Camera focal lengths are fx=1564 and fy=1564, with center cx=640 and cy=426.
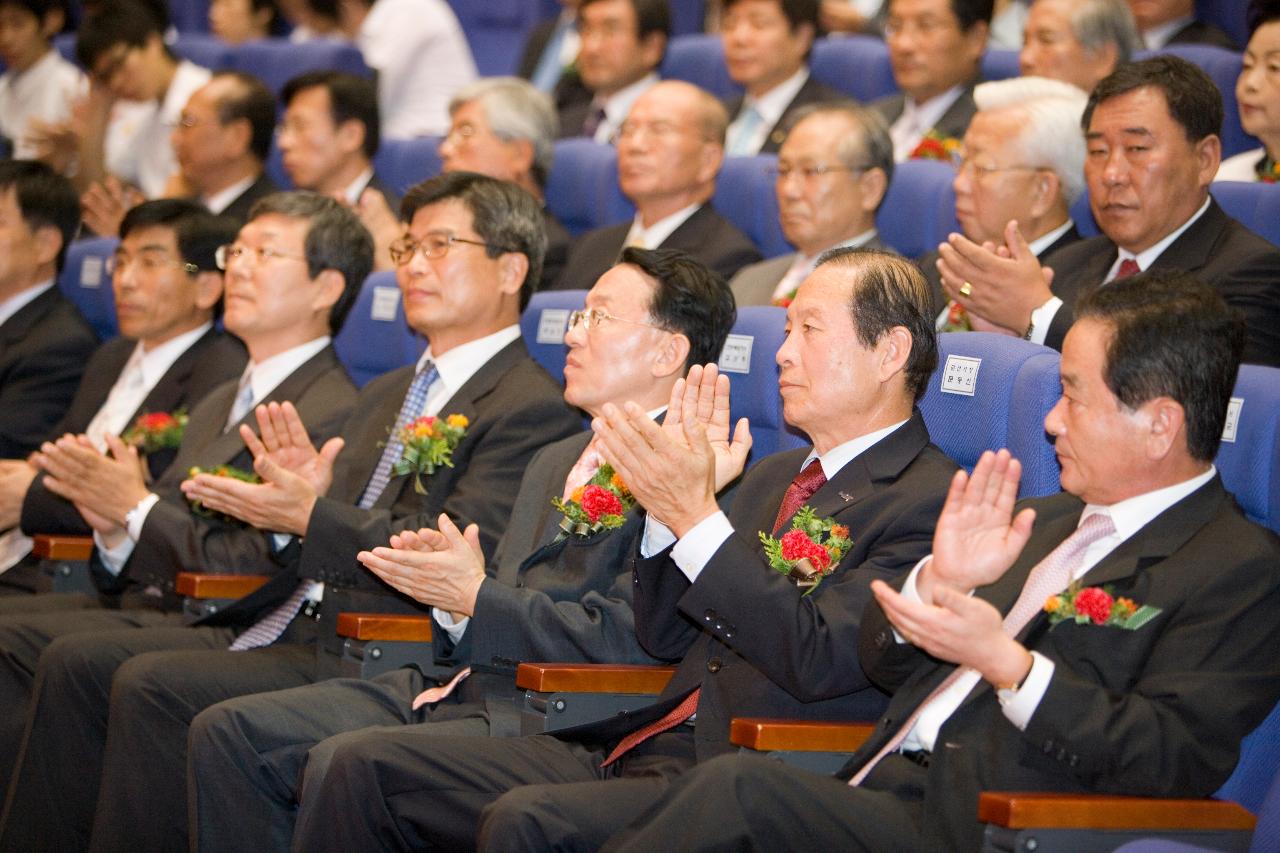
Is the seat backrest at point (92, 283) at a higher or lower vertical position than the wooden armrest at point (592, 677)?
higher

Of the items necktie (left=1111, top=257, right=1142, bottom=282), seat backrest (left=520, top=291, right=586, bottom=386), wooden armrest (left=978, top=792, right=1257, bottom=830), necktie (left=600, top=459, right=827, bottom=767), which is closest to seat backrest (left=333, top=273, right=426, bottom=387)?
seat backrest (left=520, top=291, right=586, bottom=386)

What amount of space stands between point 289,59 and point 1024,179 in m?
4.67

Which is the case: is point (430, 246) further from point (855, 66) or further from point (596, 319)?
point (855, 66)

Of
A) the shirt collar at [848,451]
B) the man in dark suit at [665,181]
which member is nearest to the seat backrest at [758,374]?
the shirt collar at [848,451]

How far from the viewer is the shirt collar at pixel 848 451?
2951 mm

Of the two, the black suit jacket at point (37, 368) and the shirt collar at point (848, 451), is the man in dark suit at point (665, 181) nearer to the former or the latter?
the black suit jacket at point (37, 368)

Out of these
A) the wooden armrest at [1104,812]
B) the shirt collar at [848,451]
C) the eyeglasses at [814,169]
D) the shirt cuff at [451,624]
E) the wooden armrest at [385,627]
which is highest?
the eyeglasses at [814,169]

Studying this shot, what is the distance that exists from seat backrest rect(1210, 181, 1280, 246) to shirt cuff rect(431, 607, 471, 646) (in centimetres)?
212

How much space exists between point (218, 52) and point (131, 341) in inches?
139

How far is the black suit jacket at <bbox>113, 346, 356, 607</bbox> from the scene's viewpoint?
157 inches

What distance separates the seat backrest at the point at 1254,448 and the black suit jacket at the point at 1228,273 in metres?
0.65

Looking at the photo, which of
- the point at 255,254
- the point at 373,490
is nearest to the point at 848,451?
the point at 373,490

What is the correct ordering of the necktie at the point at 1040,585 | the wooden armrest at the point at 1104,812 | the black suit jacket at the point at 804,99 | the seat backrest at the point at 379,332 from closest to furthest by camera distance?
the wooden armrest at the point at 1104,812 → the necktie at the point at 1040,585 → the seat backrest at the point at 379,332 → the black suit jacket at the point at 804,99

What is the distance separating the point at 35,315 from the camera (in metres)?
5.41
